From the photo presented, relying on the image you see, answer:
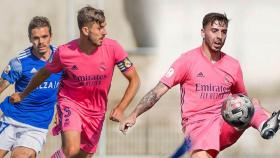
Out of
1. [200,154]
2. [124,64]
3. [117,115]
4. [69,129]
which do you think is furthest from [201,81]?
[69,129]

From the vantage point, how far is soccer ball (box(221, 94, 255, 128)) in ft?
35.0

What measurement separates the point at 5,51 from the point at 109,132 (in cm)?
181

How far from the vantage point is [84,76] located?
11.5 metres

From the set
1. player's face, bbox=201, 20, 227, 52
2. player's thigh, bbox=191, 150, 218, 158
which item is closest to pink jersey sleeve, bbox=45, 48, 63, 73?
player's face, bbox=201, 20, 227, 52

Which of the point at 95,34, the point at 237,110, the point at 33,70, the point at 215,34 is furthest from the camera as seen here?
the point at 33,70

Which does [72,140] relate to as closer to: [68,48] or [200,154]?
[68,48]

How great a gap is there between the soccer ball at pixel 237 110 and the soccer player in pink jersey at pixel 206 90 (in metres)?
0.09

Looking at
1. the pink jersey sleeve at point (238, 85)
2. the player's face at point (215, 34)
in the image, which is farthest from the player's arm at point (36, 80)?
the pink jersey sleeve at point (238, 85)

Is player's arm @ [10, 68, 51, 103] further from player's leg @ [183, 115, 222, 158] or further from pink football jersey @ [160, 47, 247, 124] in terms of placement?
player's leg @ [183, 115, 222, 158]

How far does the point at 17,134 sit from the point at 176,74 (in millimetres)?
2408

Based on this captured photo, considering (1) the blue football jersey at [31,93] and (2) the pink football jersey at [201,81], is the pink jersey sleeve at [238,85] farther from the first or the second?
(1) the blue football jersey at [31,93]

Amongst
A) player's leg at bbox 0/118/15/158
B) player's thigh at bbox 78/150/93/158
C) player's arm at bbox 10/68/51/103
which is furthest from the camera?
player's leg at bbox 0/118/15/158

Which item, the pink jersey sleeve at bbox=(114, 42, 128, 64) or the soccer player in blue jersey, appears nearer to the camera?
the pink jersey sleeve at bbox=(114, 42, 128, 64)

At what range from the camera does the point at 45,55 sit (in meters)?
12.4
